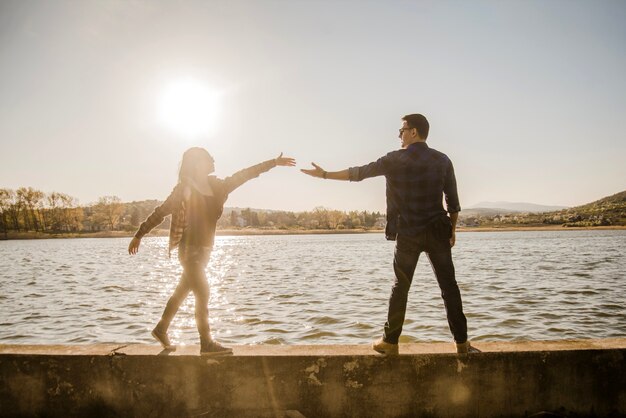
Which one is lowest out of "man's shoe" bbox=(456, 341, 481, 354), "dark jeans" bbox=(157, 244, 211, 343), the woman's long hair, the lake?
the lake

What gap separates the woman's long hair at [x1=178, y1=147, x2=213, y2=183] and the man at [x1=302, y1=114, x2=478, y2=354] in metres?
1.55

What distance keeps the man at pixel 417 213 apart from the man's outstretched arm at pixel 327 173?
27 millimetres

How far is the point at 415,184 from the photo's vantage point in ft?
14.5

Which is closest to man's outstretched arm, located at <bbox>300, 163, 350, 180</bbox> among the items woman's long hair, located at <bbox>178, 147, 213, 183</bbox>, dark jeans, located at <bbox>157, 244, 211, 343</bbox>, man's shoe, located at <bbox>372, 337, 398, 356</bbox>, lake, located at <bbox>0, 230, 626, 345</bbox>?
woman's long hair, located at <bbox>178, 147, 213, 183</bbox>

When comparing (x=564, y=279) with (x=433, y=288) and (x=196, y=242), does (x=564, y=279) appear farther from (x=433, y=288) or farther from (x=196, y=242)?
(x=196, y=242)

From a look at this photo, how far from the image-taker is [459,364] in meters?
3.99

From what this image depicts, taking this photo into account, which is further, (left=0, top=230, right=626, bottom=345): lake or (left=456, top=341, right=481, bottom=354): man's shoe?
(left=0, top=230, right=626, bottom=345): lake

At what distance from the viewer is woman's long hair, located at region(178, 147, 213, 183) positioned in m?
4.62

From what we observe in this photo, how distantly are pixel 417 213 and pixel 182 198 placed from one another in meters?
2.45

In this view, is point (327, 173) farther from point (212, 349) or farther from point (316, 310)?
point (316, 310)

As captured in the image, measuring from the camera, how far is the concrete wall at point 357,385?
157 inches

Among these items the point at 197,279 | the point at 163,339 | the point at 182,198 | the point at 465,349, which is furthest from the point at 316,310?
the point at 465,349

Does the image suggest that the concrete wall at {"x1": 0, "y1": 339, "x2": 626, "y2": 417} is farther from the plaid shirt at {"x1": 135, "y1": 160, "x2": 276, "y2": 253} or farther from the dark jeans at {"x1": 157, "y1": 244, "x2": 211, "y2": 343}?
the plaid shirt at {"x1": 135, "y1": 160, "x2": 276, "y2": 253}

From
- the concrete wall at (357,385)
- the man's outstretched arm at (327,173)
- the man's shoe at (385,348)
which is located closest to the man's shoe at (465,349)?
the concrete wall at (357,385)
